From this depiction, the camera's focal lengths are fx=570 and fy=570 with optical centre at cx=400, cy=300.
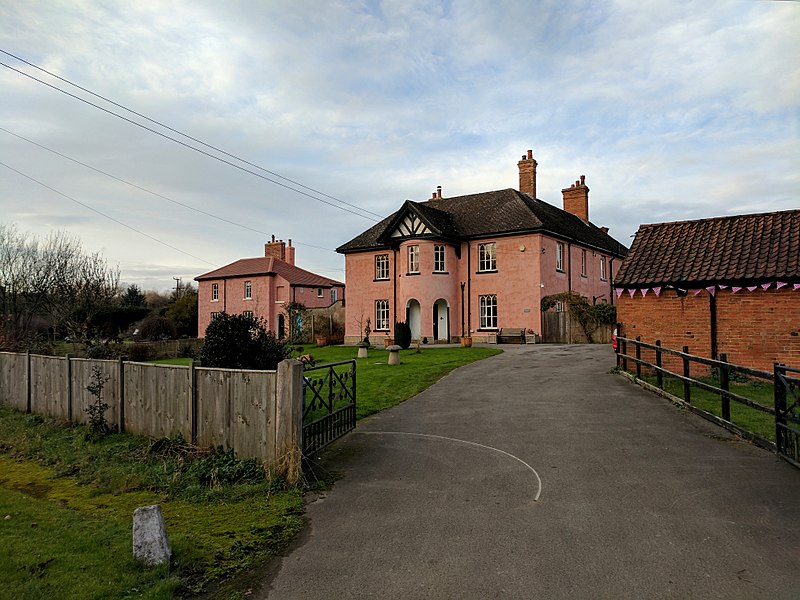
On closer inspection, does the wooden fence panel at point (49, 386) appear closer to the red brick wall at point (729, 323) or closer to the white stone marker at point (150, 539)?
the white stone marker at point (150, 539)

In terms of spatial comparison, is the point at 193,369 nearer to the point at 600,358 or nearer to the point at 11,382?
the point at 11,382

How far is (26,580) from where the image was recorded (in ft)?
15.5

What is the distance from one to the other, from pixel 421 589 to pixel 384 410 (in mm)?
7489

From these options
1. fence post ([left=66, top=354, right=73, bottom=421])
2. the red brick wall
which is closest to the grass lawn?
fence post ([left=66, top=354, right=73, bottom=421])

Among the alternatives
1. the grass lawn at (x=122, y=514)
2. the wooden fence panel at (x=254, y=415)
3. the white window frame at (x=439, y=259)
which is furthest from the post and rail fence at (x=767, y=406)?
the white window frame at (x=439, y=259)

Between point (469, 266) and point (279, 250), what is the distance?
75.1 feet

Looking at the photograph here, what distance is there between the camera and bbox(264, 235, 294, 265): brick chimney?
163ft

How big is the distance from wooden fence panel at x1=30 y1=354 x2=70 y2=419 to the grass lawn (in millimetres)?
1381

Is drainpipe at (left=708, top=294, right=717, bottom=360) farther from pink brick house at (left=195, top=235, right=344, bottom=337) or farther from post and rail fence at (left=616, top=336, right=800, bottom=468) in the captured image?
pink brick house at (left=195, top=235, right=344, bottom=337)

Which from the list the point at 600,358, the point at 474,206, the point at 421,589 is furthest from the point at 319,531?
the point at 474,206

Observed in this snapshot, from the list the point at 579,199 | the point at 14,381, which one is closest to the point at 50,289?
the point at 14,381

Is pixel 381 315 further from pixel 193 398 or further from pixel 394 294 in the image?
pixel 193 398

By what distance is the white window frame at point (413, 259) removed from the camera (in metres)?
31.7

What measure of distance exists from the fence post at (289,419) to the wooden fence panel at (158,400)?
2.19m
